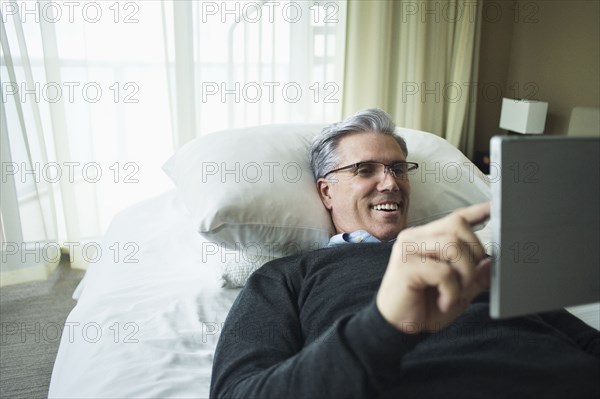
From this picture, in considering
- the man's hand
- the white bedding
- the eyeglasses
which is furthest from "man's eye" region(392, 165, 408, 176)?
the man's hand

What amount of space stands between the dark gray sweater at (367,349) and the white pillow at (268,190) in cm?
20

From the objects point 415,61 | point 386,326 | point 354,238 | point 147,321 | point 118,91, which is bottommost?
point 147,321

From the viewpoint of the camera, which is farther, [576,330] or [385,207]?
[385,207]

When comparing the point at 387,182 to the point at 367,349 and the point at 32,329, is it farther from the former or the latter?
the point at 32,329

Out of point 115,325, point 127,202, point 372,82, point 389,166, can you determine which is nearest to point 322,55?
point 372,82

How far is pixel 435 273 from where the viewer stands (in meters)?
0.60

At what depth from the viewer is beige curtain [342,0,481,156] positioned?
2.73 m

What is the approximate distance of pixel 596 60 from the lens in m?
2.58

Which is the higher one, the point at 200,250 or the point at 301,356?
the point at 301,356

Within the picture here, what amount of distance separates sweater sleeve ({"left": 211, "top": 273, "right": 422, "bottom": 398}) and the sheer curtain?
161 centimetres

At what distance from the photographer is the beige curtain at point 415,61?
2.73 meters

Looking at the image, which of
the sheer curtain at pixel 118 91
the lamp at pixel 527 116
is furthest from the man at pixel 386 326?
the lamp at pixel 527 116

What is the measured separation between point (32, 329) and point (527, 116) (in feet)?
8.38

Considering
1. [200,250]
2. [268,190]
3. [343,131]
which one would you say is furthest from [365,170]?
[200,250]
